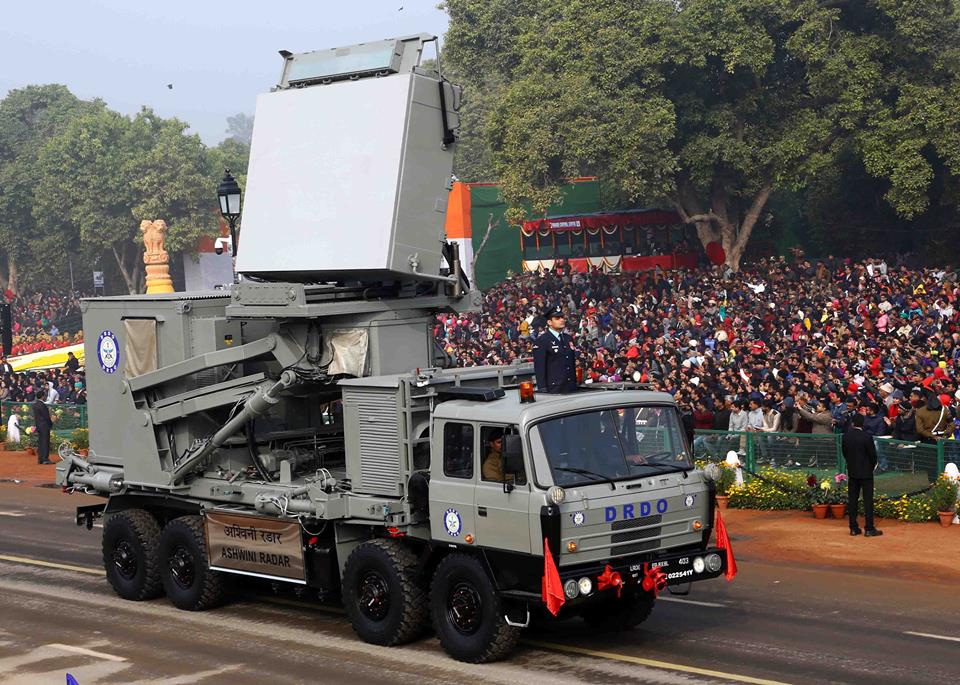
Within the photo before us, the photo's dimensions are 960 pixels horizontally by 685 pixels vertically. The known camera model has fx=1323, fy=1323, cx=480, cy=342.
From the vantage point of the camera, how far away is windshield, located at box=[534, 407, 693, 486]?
12195 mm

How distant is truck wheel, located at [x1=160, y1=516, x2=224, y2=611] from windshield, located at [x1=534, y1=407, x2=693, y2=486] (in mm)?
5105

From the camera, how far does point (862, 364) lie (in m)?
27.8

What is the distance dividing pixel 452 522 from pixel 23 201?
241 feet

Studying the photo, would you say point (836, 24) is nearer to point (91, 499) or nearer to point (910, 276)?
point (910, 276)

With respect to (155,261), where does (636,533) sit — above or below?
below

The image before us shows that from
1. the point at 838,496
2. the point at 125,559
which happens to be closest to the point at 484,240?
the point at 838,496

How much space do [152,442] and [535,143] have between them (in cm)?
3065

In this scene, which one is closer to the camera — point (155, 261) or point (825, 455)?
point (825, 455)

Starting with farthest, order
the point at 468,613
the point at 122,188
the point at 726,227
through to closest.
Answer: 1. the point at 122,188
2. the point at 726,227
3. the point at 468,613

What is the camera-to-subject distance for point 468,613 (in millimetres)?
12602

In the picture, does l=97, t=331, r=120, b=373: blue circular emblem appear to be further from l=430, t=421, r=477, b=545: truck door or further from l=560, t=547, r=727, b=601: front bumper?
l=560, t=547, r=727, b=601: front bumper

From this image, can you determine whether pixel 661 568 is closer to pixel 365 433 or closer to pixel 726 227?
pixel 365 433

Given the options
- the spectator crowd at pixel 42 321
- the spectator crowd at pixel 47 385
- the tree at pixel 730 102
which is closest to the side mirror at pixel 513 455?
the spectator crowd at pixel 47 385

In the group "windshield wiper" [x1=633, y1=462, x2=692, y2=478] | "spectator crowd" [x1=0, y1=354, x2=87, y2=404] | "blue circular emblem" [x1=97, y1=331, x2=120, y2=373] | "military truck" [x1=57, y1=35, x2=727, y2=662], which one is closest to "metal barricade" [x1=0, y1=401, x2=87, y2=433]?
"spectator crowd" [x1=0, y1=354, x2=87, y2=404]
